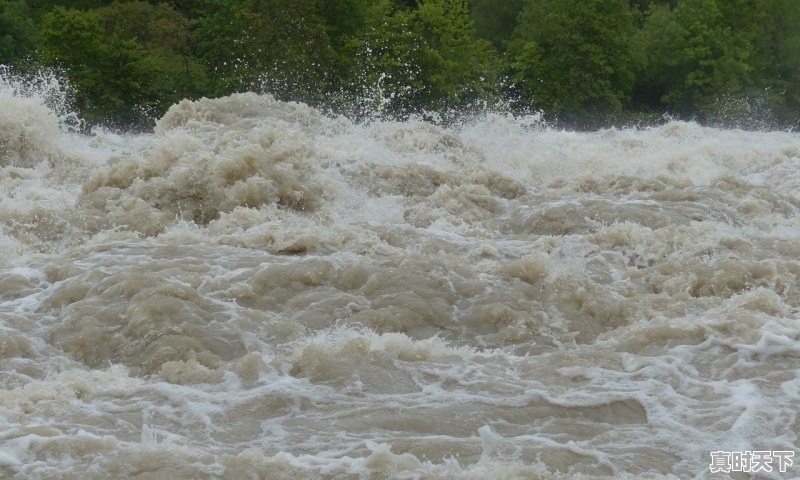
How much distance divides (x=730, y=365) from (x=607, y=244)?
3.37 metres

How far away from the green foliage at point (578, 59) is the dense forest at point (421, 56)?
44 millimetres

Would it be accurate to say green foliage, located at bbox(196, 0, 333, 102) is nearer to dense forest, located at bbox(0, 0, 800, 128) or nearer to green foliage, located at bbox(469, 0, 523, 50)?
dense forest, located at bbox(0, 0, 800, 128)

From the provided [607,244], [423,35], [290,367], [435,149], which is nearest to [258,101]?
[435,149]

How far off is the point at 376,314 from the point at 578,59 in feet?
83.4

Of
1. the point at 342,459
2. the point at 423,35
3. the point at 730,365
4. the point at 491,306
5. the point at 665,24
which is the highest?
the point at 665,24

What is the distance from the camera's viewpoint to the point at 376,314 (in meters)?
8.81

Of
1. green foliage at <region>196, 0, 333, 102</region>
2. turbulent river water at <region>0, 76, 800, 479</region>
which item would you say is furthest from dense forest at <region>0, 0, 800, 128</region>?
turbulent river water at <region>0, 76, 800, 479</region>

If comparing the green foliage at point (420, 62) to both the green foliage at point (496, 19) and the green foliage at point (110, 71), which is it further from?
the green foliage at point (496, 19)

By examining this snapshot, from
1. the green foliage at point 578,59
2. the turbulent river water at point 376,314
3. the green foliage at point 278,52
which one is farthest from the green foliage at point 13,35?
the green foliage at point 578,59

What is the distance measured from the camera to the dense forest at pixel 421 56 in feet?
91.9

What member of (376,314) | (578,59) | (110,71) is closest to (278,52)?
(110,71)

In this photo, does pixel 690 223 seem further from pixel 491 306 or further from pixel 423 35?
pixel 423 35

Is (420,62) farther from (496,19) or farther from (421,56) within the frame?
(496,19)

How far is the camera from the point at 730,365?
25.6ft
